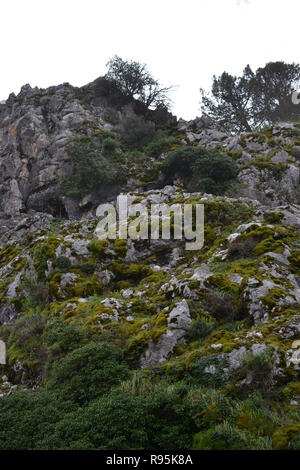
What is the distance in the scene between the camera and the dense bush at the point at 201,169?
1039 inches

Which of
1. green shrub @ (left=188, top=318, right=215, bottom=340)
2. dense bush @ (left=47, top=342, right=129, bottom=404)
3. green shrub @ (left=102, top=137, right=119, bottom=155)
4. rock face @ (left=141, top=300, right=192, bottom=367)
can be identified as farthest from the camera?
green shrub @ (left=102, top=137, right=119, bottom=155)

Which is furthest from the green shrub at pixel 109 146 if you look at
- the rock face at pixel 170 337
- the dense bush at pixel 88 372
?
the dense bush at pixel 88 372

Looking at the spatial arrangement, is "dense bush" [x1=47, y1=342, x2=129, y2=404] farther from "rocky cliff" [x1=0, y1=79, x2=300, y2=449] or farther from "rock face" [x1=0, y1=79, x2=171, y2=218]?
"rock face" [x1=0, y1=79, x2=171, y2=218]


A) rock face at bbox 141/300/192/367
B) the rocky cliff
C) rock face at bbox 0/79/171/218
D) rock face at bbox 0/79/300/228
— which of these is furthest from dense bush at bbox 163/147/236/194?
rock face at bbox 141/300/192/367

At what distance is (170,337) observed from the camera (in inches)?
479

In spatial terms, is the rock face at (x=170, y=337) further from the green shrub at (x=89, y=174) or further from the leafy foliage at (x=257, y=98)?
the leafy foliage at (x=257, y=98)

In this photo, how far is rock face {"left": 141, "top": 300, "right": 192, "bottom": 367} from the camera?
38.9 ft

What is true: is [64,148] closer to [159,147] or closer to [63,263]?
[159,147]

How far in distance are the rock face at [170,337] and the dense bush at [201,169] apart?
1459 centimetres

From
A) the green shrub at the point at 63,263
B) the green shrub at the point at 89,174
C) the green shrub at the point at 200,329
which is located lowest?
the green shrub at the point at 200,329

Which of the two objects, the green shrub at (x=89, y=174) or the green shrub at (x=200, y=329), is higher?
the green shrub at (x=89, y=174)

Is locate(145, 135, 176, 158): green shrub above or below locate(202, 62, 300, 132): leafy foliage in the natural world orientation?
below

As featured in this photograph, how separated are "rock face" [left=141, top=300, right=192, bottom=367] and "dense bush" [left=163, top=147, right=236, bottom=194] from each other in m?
14.6
